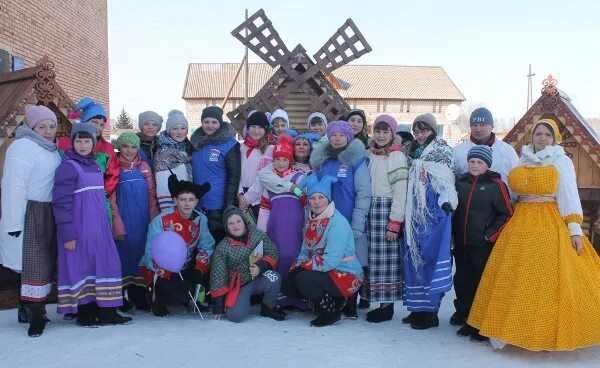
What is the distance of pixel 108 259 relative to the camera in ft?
14.3

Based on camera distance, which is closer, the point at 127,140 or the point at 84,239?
the point at 84,239

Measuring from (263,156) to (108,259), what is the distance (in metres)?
1.74

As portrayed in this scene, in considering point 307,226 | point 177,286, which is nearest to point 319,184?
point 307,226

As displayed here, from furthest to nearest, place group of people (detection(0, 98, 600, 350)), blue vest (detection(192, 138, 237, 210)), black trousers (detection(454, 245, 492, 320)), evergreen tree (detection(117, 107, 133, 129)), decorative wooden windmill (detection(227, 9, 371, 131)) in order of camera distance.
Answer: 1. evergreen tree (detection(117, 107, 133, 129))
2. decorative wooden windmill (detection(227, 9, 371, 131))
3. blue vest (detection(192, 138, 237, 210))
4. black trousers (detection(454, 245, 492, 320))
5. group of people (detection(0, 98, 600, 350))

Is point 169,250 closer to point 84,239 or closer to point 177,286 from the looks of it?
point 177,286

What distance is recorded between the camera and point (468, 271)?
14.0 feet

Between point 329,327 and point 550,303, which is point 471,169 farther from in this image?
point 329,327

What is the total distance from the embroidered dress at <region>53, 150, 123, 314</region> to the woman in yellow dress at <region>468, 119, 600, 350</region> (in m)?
2.97

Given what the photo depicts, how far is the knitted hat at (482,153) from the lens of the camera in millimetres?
4074

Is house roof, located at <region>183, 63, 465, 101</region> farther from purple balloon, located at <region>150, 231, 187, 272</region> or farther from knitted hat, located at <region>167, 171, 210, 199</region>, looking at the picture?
purple balloon, located at <region>150, 231, 187, 272</region>

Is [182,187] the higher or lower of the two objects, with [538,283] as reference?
higher

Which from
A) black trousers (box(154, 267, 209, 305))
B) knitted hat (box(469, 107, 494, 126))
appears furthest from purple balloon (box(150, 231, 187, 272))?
knitted hat (box(469, 107, 494, 126))

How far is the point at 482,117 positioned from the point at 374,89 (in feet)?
115

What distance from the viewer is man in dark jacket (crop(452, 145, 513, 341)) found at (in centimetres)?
405
